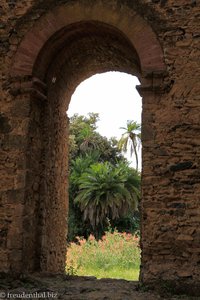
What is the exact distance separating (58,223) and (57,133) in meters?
1.45

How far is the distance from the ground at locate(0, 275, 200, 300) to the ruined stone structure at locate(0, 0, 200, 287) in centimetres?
22

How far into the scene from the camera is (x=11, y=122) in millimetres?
5238

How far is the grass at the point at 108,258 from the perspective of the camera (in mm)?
8852

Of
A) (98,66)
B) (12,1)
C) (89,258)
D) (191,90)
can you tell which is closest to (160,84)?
(191,90)

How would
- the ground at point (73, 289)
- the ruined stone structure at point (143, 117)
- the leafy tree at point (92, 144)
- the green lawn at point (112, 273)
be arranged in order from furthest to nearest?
1. the leafy tree at point (92, 144)
2. the green lawn at point (112, 273)
3. the ruined stone structure at point (143, 117)
4. the ground at point (73, 289)

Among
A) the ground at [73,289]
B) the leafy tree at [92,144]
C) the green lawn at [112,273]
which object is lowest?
the green lawn at [112,273]

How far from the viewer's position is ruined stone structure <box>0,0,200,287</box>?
15.0 feet

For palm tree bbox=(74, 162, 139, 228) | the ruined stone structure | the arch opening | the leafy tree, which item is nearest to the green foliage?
palm tree bbox=(74, 162, 139, 228)

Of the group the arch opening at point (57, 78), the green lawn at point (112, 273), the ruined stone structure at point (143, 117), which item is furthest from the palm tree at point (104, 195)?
Answer: the ruined stone structure at point (143, 117)

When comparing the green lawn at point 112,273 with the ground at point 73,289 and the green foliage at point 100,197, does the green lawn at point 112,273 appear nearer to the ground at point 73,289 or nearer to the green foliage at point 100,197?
the ground at point 73,289

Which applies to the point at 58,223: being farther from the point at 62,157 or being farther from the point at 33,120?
the point at 33,120

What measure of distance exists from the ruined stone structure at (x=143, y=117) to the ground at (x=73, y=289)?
22 cm

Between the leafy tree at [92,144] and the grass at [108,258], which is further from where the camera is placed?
the leafy tree at [92,144]

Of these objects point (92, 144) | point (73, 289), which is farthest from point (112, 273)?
point (92, 144)
